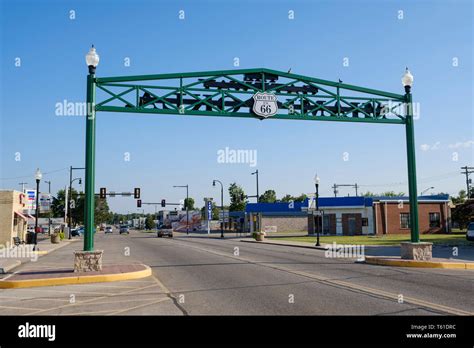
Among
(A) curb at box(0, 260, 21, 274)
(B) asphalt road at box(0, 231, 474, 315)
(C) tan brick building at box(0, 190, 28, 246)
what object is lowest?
(A) curb at box(0, 260, 21, 274)

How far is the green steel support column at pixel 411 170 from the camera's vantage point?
61.5 feet

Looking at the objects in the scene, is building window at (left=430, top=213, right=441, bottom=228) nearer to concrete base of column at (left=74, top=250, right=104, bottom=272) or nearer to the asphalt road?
the asphalt road

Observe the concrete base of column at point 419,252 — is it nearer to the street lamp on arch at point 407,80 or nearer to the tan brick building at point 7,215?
the street lamp on arch at point 407,80

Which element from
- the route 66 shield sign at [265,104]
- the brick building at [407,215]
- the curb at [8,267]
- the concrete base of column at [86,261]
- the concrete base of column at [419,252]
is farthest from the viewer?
the brick building at [407,215]

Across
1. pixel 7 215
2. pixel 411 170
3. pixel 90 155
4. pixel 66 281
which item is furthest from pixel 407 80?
pixel 7 215

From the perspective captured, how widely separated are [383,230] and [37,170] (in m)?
38.3

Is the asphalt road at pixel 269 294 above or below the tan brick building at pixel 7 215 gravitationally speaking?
below

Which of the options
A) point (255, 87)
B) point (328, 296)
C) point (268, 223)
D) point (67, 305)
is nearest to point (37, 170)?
point (255, 87)

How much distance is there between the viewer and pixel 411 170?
1891 centimetres

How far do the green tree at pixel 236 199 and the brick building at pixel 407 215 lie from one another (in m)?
45.2

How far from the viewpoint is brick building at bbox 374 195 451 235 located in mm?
52062

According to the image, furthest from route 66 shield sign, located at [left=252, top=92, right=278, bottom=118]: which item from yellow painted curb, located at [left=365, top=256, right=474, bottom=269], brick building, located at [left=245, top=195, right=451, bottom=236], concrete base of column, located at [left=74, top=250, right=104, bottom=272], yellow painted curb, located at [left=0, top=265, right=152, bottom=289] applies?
brick building, located at [left=245, top=195, right=451, bottom=236]

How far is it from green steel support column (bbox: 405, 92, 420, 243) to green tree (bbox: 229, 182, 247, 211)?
2997 inches

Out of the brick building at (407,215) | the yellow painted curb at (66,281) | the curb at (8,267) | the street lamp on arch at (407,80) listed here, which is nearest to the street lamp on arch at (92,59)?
the yellow painted curb at (66,281)
